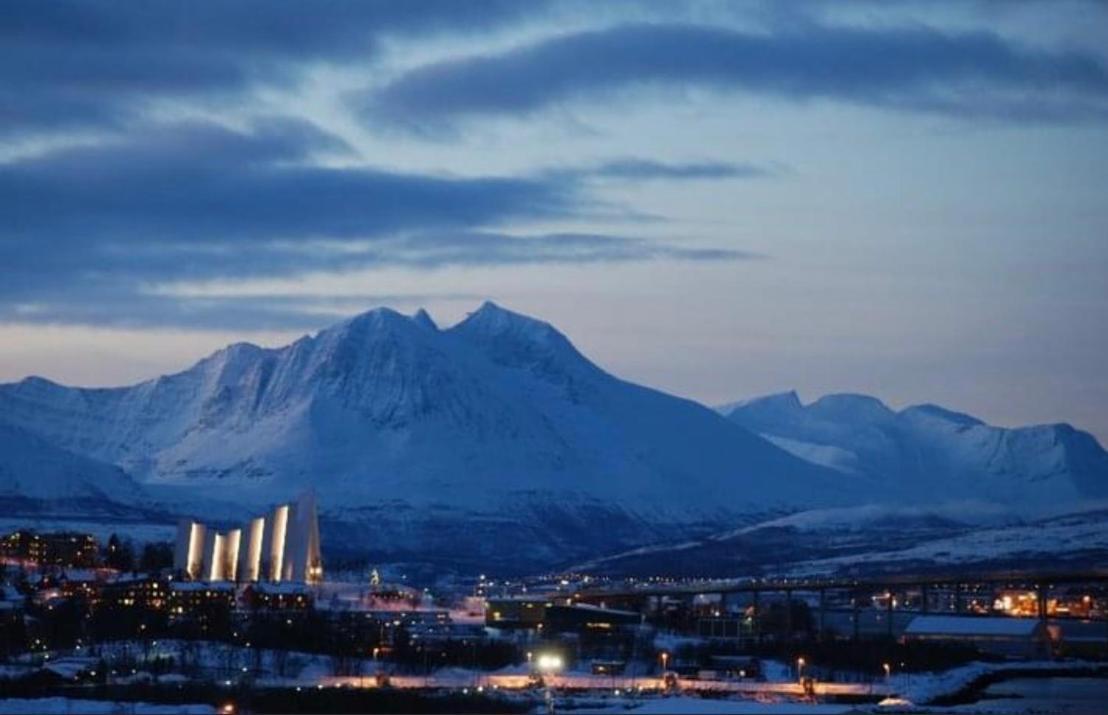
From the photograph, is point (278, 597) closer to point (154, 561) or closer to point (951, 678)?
point (154, 561)

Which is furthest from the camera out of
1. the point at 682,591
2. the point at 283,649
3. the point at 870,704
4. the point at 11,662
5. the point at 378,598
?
the point at 682,591

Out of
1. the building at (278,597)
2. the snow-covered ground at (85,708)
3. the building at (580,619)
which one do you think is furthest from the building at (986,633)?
the snow-covered ground at (85,708)

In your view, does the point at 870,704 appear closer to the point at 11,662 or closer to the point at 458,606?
the point at 11,662

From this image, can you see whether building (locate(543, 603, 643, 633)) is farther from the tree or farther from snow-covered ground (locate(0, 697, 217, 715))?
snow-covered ground (locate(0, 697, 217, 715))

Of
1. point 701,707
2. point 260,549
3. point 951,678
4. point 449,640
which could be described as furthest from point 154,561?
point 701,707

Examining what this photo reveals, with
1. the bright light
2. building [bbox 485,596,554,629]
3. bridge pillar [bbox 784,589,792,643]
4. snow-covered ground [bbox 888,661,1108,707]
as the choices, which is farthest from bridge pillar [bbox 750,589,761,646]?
the bright light

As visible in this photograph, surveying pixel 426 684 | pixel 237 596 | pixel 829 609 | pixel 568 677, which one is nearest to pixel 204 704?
pixel 426 684
